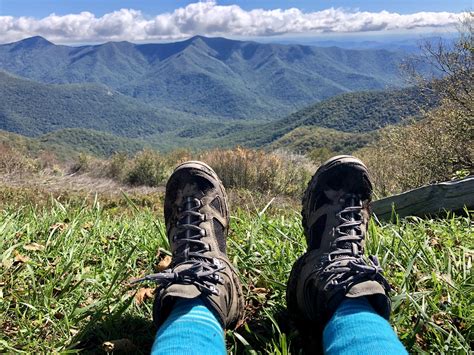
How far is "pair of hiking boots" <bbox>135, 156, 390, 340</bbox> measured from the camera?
124cm

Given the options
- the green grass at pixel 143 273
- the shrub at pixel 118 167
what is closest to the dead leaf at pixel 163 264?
the green grass at pixel 143 273

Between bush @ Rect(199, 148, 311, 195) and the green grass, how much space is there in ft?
26.7

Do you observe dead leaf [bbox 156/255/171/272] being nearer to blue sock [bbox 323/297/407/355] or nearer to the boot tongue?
the boot tongue

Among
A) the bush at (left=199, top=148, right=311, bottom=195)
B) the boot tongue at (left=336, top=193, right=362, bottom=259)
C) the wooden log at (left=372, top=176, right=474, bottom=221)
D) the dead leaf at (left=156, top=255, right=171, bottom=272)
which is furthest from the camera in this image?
the bush at (left=199, top=148, right=311, bottom=195)

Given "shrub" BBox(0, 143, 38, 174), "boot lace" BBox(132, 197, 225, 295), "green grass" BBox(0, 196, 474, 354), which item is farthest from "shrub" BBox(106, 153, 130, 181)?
"boot lace" BBox(132, 197, 225, 295)

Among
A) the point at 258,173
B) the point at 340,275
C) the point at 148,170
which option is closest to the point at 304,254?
the point at 340,275

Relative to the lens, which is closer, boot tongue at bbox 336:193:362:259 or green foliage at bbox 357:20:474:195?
boot tongue at bbox 336:193:362:259

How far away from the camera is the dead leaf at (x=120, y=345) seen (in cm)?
126

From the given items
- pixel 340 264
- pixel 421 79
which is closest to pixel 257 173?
pixel 421 79

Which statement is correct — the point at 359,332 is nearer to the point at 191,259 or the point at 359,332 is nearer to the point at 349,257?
the point at 349,257

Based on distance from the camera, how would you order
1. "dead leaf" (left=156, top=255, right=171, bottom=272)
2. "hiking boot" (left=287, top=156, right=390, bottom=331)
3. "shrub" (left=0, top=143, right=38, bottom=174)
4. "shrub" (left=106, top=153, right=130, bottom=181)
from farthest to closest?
1. "shrub" (left=106, top=153, right=130, bottom=181)
2. "shrub" (left=0, top=143, right=38, bottom=174)
3. "dead leaf" (left=156, top=255, right=171, bottom=272)
4. "hiking boot" (left=287, top=156, right=390, bottom=331)

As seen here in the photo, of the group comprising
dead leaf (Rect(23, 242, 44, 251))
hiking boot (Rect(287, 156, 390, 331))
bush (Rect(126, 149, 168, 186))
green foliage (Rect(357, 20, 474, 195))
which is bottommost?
bush (Rect(126, 149, 168, 186))

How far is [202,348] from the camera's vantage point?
1066 mm

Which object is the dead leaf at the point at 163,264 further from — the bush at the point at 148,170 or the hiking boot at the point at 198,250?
the bush at the point at 148,170
